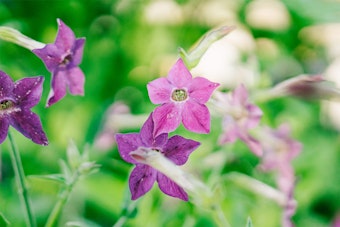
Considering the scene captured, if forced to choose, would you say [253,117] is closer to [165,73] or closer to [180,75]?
[180,75]

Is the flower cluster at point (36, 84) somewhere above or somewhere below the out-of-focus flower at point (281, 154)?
above

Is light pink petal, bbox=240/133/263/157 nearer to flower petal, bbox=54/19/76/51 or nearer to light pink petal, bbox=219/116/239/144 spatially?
light pink petal, bbox=219/116/239/144

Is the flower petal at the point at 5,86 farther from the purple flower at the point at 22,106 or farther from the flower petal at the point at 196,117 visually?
the flower petal at the point at 196,117

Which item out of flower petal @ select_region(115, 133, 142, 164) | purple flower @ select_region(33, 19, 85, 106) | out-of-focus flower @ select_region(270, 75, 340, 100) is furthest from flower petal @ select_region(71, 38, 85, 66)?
out-of-focus flower @ select_region(270, 75, 340, 100)

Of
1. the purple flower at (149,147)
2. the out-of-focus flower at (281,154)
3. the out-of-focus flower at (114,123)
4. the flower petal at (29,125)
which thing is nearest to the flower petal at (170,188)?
the purple flower at (149,147)

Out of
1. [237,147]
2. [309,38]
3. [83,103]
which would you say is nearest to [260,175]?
[237,147]

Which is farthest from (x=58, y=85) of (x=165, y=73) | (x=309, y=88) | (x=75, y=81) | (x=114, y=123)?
(x=165, y=73)

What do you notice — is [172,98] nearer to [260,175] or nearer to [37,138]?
[37,138]

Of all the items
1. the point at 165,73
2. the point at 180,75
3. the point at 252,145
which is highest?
the point at 180,75
